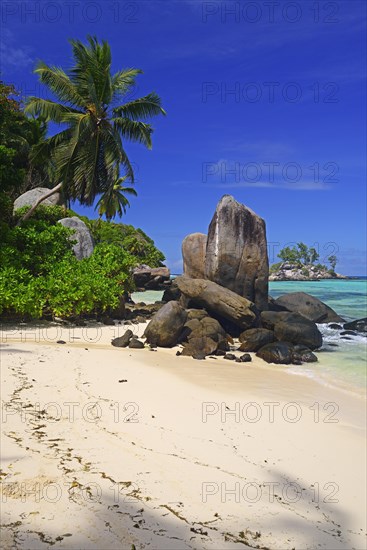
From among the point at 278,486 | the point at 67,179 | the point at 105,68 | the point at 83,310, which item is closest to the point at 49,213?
the point at 67,179

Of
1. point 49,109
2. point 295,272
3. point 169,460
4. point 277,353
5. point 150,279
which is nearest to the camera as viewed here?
point 169,460

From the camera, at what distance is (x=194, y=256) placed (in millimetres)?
20250

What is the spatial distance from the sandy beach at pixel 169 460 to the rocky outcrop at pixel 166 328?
3430 millimetres

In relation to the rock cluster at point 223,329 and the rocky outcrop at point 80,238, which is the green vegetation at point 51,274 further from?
the rocky outcrop at point 80,238

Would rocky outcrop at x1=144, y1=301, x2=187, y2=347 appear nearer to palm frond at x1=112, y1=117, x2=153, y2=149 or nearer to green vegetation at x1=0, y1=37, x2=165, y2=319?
green vegetation at x1=0, y1=37, x2=165, y2=319

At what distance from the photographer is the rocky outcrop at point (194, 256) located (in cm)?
2012

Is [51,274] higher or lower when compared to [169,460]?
higher

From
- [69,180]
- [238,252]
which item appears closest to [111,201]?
[69,180]

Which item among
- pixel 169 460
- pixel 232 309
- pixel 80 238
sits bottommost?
pixel 169 460

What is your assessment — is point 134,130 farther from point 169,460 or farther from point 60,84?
point 169,460

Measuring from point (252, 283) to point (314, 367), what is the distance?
667 centimetres

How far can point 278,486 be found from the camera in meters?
4.27

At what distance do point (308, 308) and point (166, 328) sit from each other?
12430 millimetres

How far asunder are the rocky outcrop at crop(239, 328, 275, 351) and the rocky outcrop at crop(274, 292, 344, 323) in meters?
8.73
